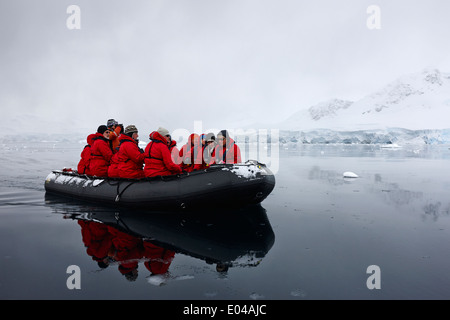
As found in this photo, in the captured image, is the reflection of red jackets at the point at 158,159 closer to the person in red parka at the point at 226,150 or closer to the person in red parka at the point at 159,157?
the person in red parka at the point at 159,157

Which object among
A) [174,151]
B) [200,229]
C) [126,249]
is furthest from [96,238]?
[174,151]

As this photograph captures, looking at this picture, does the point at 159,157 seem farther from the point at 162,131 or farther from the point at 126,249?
the point at 126,249

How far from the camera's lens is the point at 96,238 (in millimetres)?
5145

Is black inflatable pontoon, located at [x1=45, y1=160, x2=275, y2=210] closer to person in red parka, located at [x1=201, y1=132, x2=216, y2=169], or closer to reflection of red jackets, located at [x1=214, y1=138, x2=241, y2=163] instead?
reflection of red jackets, located at [x1=214, y1=138, x2=241, y2=163]

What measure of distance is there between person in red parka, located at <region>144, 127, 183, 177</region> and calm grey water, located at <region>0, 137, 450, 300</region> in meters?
0.95

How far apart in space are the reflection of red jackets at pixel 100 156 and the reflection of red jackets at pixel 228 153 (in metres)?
2.68

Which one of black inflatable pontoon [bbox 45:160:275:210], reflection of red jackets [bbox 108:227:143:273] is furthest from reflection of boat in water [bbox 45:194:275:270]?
black inflatable pontoon [bbox 45:160:275:210]

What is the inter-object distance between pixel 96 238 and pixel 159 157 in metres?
2.13

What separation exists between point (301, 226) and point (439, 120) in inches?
4321

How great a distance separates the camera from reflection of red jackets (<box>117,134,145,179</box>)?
6688 millimetres

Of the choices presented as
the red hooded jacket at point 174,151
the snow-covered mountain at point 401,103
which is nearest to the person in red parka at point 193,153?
the red hooded jacket at point 174,151

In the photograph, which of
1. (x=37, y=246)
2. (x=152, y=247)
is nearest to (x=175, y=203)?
(x=152, y=247)
